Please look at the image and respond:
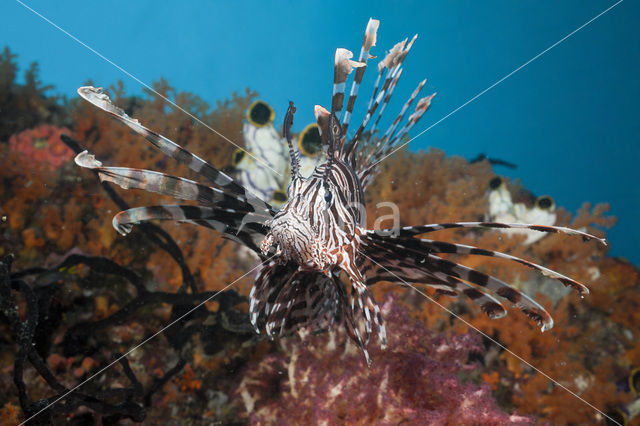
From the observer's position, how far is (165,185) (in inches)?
56.2

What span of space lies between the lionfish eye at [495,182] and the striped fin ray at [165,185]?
179 inches

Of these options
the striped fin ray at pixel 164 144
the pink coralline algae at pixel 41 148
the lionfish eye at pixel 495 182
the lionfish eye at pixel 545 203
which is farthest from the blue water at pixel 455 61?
the striped fin ray at pixel 164 144

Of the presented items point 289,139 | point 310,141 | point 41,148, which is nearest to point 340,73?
point 289,139

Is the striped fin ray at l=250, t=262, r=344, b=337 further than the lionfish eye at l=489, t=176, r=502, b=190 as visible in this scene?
No

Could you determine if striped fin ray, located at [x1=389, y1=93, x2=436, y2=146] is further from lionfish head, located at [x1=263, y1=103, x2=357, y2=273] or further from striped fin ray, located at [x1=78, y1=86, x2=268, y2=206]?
striped fin ray, located at [x1=78, y1=86, x2=268, y2=206]

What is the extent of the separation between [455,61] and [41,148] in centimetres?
5400

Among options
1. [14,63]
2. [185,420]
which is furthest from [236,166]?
[14,63]

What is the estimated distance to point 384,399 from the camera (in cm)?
206

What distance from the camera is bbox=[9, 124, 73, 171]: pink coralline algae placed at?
155 inches

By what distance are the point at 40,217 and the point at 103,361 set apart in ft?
5.87

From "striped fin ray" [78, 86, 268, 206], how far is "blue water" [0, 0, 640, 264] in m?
31.9

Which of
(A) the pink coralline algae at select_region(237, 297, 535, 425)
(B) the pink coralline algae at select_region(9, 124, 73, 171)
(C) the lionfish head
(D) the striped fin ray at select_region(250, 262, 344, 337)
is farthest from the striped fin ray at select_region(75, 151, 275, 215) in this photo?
(B) the pink coralline algae at select_region(9, 124, 73, 171)

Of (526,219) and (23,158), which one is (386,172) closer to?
(526,219)

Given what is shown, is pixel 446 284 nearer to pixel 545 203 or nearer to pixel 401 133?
pixel 401 133
